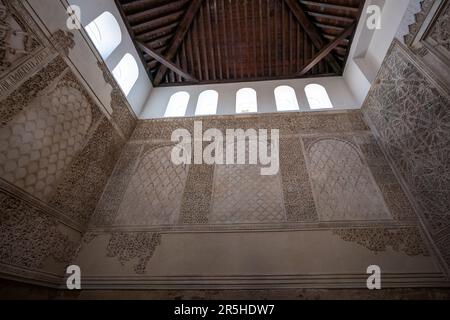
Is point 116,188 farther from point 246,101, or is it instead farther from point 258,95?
point 258,95

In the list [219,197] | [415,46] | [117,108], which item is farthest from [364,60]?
[117,108]

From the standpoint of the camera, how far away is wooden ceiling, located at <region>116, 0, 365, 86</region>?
393 cm

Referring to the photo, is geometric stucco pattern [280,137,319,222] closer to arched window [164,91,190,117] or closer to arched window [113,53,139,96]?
arched window [164,91,190,117]

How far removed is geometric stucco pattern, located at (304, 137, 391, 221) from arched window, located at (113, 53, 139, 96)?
319 cm

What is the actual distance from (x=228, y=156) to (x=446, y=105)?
7.94ft

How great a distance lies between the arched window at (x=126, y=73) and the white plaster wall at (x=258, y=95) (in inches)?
19.6

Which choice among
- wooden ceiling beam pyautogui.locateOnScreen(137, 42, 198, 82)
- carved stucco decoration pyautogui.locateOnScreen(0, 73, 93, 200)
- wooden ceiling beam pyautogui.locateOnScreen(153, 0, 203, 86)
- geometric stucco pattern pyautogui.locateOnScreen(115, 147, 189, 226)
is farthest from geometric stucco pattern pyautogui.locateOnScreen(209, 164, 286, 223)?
wooden ceiling beam pyautogui.locateOnScreen(153, 0, 203, 86)

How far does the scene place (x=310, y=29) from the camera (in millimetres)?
4129

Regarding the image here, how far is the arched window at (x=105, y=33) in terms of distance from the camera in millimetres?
2961

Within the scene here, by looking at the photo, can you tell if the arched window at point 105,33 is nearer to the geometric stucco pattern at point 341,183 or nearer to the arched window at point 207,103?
the arched window at point 207,103

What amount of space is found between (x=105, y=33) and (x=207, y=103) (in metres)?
1.98

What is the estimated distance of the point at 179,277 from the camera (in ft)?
6.74

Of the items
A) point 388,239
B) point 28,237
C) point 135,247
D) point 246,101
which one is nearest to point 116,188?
point 135,247

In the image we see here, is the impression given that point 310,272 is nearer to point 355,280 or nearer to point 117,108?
point 355,280
